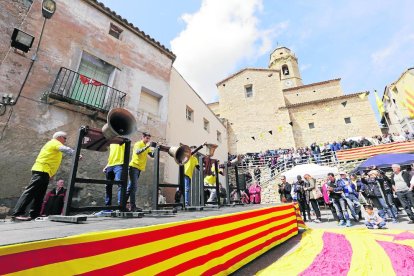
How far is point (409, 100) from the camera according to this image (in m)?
21.7

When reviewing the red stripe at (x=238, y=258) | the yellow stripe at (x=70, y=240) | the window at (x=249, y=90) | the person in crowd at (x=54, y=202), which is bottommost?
the red stripe at (x=238, y=258)

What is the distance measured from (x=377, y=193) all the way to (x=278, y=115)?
58.2ft

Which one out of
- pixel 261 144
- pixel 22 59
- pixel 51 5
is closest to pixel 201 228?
pixel 22 59

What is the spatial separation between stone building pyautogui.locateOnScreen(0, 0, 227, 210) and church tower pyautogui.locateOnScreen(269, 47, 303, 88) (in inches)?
1154

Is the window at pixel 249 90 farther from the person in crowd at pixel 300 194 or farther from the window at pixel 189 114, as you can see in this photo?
the person in crowd at pixel 300 194

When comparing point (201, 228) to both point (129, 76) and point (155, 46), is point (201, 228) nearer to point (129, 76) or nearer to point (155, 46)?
point (129, 76)

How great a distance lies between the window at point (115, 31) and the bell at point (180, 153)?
26.4 ft

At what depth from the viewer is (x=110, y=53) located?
9266mm

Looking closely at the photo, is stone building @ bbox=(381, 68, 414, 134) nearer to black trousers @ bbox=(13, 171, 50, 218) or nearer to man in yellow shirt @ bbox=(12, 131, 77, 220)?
man in yellow shirt @ bbox=(12, 131, 77, 220)

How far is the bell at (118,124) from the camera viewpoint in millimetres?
3348

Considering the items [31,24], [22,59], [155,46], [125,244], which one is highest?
[155,46]

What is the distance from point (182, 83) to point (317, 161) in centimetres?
1127

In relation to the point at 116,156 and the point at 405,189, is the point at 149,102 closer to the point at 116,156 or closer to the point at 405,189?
the point at 116,156

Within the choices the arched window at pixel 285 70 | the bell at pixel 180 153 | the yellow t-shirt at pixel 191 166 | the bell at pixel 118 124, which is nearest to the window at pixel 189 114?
the yellow t-shirt at pixel 191 166
